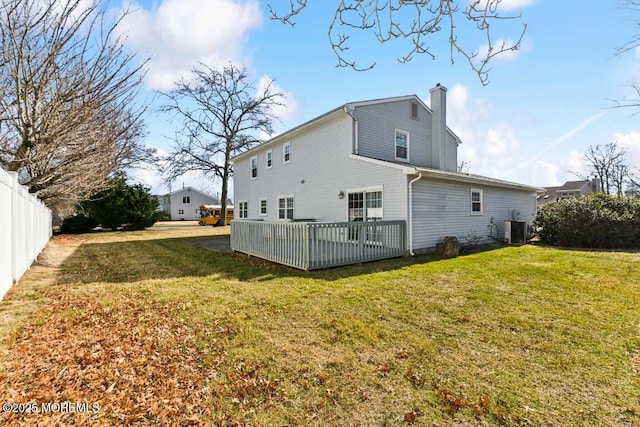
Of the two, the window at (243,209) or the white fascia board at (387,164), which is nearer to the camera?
the white fascia board at (387,164)

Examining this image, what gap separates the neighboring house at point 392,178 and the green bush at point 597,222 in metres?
2.14

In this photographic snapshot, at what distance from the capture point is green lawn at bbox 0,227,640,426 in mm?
2508

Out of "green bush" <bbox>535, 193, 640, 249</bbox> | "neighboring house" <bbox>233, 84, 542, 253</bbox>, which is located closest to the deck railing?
"neighboring house" <bbox>233, 84, 542, 253</bbox>

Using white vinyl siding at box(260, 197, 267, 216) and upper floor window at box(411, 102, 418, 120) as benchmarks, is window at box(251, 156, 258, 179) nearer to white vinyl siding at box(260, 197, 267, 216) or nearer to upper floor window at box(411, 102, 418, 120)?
white vinyl siding at box(260, 197, 267, 216)

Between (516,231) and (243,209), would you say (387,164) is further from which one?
(243,209)

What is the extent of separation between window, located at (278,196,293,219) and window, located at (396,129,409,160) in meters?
5.53

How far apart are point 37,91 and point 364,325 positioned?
8155 millimetres

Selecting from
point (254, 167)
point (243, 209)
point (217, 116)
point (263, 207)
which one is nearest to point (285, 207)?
point (263, 207)

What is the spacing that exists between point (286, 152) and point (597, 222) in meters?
13.2

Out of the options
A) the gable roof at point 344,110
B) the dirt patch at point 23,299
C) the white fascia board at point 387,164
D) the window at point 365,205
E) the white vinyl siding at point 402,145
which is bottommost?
the dirt patch at point 23,299

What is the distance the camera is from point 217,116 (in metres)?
30.3

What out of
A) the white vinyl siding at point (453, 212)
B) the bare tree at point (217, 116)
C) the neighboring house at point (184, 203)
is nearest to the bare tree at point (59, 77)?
the white vinyl siding at point (453, 212)

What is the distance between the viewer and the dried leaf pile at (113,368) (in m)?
2.43

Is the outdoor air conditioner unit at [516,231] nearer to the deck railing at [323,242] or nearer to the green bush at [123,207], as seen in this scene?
the deck railing at [323,242]
